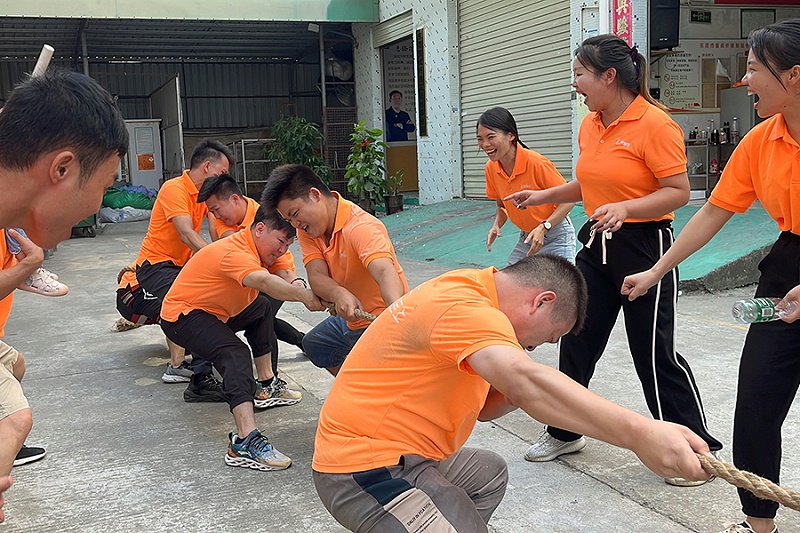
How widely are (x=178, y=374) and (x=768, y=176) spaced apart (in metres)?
3.79

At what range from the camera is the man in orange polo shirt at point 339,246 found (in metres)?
3.39

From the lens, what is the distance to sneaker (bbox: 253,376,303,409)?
14.6ft

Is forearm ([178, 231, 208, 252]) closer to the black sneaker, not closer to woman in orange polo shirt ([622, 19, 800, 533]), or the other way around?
the black sneaker

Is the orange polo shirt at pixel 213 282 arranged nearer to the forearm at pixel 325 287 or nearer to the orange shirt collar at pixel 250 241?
the orange shirt collar at pixel 250 241

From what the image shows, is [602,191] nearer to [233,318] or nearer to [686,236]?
Result: [686,236]

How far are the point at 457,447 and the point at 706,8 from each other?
400 inches

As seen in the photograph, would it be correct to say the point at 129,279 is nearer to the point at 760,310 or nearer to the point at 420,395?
the point at 420,395

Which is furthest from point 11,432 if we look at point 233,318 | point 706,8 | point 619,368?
point 706,8

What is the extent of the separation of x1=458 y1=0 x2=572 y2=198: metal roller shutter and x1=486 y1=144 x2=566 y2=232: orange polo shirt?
Answer: 610cm

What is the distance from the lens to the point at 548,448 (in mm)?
3461

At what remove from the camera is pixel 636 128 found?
3.21 meters

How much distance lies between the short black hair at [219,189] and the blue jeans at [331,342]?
1.28 metres

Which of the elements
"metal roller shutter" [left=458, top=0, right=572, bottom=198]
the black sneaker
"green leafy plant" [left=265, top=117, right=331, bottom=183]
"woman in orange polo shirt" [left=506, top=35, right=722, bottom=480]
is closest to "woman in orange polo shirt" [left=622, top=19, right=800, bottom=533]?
"woman in orange polo shirt" [left=506, top=35, right=722, bottom=480]

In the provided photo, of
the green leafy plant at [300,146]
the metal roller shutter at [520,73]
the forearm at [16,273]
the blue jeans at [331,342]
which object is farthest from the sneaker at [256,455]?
the green leafy plant at [300,146]
